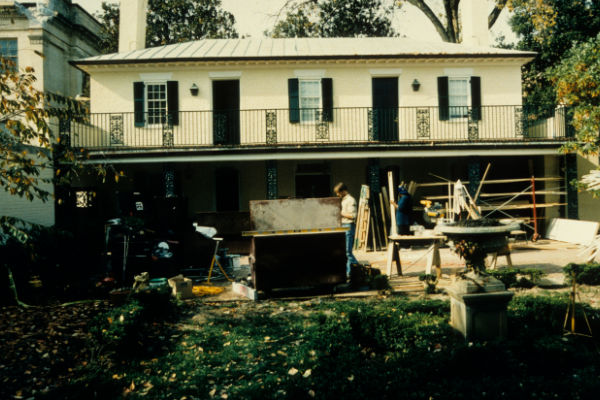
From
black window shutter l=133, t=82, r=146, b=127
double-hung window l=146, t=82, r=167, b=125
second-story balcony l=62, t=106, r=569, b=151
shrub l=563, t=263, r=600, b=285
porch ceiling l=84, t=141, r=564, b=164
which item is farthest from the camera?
double-hung window l=146, t=82, r=167, b=125

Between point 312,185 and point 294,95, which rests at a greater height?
point 294,95

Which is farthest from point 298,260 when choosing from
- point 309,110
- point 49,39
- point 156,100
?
point 49,39

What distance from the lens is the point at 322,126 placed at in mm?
16297

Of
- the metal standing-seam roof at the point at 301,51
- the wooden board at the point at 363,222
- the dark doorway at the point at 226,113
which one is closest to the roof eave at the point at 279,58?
the metal standing-seam roof at the point at 301,51

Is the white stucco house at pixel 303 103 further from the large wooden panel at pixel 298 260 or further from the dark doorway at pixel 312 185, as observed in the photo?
the large wooden panel at pixel 298 260

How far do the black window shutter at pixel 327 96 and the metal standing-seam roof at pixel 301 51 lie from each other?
0.86 metres

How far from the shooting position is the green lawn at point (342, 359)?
12.9 ft

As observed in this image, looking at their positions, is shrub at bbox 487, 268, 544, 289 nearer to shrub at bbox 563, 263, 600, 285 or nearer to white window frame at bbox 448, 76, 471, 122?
shrub at bbox 563, 263, 600, 285

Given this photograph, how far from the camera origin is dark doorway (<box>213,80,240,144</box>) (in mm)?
16125

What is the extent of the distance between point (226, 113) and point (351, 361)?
13.3 meters

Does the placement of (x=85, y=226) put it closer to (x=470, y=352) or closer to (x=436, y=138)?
(x=470, y=352)

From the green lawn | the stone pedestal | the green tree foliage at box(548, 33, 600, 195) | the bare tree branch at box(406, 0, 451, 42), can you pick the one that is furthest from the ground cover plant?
the bare tree branch at box(406, 0, 451, 42)

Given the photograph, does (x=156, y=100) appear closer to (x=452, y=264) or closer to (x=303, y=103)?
(x=303, y=103)

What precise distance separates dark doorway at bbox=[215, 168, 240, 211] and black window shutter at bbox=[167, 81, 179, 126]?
2402 mm
